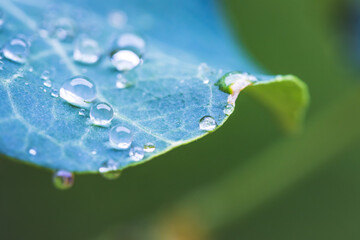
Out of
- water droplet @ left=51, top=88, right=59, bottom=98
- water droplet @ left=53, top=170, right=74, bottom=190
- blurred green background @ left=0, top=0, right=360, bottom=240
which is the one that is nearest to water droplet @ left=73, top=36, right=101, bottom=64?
water droplet @ left=51, top=88, right=59, bottom=98

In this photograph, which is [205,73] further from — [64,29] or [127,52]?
[64,29]

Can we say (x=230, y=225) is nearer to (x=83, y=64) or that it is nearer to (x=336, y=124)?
(x=336, y=124)

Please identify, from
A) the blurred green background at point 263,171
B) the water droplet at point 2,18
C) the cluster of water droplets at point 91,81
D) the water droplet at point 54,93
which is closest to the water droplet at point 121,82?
the cluster of water droplets at point 91,81

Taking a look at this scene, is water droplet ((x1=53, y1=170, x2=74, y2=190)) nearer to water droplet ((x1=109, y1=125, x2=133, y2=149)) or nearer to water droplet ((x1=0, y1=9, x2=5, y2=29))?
water droplet ((x1=109, y1=125, x2=133, y2=149))

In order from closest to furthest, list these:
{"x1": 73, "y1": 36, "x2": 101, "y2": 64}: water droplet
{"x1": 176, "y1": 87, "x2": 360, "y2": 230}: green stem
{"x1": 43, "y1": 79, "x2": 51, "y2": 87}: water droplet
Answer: {"x1": 43, "y1": 79, "x2": 51, "y2": 87}: water droplet
{"x1": 73, "y1": 36, "x2": 101, "y2": 64}: water droplet
{"x1": 176, "y1": 87, "x2": 360, "y2": 230}: green stem

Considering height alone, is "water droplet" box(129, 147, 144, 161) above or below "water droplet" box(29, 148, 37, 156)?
below

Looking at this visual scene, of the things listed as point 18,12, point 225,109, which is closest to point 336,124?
point 225,109
